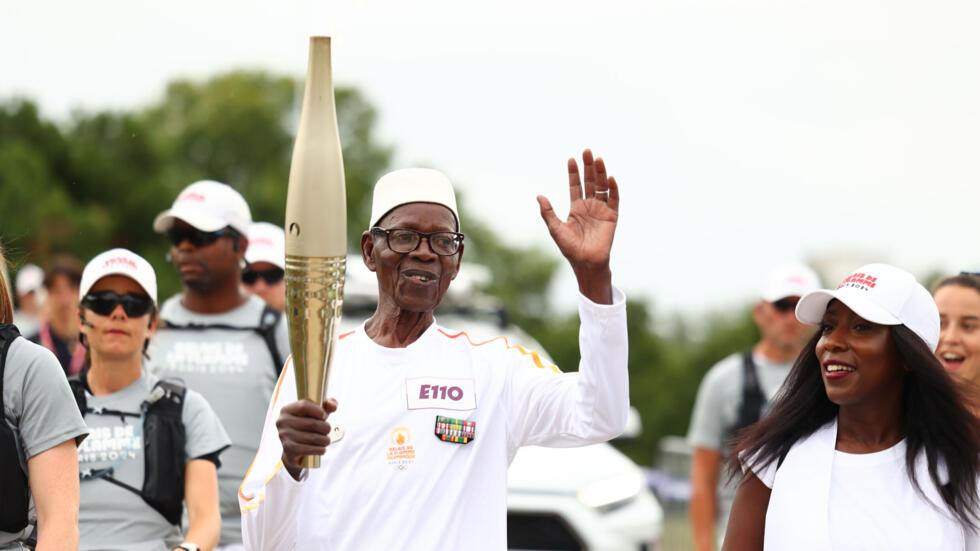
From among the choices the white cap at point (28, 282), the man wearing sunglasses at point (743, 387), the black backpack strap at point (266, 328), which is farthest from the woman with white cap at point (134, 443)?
the white cap at point (28, 282)

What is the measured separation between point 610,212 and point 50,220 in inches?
1240

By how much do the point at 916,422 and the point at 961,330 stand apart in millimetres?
1427

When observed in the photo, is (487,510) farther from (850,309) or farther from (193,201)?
(193,201)

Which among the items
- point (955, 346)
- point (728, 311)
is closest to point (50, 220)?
point (728, 311)

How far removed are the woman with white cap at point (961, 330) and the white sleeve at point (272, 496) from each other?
8.81 feet

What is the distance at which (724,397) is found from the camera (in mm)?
7598

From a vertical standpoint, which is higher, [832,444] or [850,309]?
[850,309]

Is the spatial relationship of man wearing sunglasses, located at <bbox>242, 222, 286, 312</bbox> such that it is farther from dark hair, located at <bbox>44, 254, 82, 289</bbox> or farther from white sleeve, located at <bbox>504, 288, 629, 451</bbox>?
white sleeve, located at <bbox>504, 288, 629, 451</bbox>

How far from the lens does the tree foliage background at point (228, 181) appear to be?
21531mm

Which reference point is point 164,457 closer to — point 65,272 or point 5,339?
point 5,339

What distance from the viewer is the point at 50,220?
1312 inches

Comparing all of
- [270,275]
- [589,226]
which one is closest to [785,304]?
[270,275]

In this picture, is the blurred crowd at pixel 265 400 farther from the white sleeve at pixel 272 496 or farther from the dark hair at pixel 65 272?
the dark hair at pixel 65 272

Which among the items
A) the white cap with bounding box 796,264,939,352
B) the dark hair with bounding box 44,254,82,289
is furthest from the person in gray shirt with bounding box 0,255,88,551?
the dark hair with bounding box 44,254,82,289
